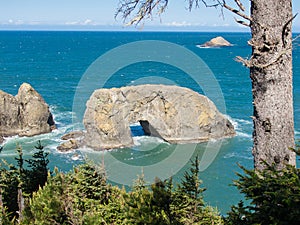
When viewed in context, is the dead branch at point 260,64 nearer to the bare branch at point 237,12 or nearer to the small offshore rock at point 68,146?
the bare branch at point 237,12

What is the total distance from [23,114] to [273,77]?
41.3m

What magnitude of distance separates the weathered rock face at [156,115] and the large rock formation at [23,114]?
6835mm

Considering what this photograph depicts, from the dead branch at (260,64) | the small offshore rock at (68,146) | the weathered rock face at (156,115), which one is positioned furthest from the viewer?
the weathered rock face at (156,115)

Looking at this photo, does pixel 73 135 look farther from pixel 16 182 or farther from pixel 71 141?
pixel 16 182

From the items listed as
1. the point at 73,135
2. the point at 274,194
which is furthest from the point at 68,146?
the point at 274,194

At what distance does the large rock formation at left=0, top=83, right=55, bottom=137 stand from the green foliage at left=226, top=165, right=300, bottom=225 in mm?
40243

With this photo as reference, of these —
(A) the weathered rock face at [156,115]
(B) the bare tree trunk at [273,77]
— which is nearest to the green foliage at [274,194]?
(B) the bare tree trunk at [273,77]

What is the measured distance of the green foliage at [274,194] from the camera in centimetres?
521

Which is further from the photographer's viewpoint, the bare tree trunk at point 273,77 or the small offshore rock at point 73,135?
the small offshore rock at point 73,135

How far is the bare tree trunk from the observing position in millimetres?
5809

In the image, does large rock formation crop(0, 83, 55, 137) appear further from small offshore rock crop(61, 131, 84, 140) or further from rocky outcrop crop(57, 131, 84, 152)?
rocky outcrop crop(57, 131, 84, 152)

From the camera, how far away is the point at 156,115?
43.6 meters

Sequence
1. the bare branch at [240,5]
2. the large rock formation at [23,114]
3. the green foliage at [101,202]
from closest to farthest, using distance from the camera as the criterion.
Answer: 1. the bare branch at [240,5]
2. the green foliage at [101,202]
3. the large rock formation at [23,114]

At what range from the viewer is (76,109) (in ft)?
182
